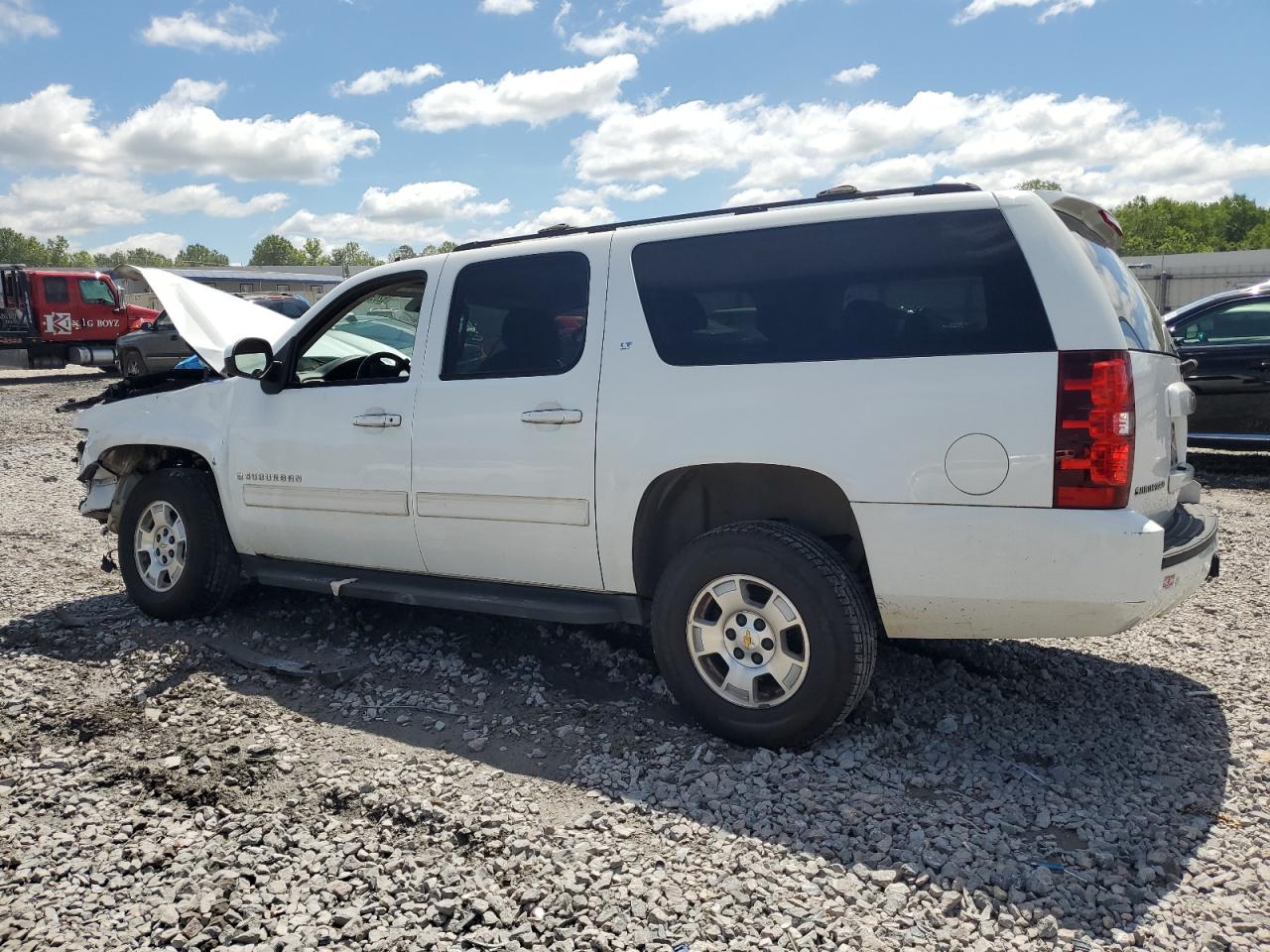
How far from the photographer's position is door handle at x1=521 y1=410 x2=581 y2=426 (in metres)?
4.04

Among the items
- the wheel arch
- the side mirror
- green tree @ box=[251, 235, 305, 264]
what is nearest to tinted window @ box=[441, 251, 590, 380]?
the wheel arch

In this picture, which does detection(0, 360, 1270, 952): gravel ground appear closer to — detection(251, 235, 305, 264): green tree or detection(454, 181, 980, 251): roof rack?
detection(454, 181, 980, 251): roof rack

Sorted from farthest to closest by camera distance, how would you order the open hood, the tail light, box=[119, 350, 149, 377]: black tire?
box=[119, 350, 149, 377]: black tire
the open hood
the tail light

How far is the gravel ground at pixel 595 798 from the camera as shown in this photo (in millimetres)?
2734

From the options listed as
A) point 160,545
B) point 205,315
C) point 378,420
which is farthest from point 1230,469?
point 160,545

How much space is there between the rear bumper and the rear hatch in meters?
0.15

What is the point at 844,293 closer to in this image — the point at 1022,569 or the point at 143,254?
the point at 1022,569

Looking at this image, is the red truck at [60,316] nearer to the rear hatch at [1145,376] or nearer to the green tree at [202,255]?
the rear hatch at [1145,376]

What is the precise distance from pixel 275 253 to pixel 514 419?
157m

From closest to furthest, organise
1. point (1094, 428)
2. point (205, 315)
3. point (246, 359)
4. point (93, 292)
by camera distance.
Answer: point (1094, 428)
point (246, 359)
point (205, 315)
point (93, 292)

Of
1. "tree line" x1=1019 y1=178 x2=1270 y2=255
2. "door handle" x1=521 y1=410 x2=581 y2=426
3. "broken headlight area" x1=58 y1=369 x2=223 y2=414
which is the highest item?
"tree line" x1=1019 y1=178 x2=1270 y2=255

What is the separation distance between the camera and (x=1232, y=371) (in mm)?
9125

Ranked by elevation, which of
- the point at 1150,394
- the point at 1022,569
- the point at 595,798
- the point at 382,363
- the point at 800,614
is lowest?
the point at 595,798

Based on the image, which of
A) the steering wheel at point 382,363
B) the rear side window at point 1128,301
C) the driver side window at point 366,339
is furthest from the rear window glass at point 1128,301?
the steering wheel at point 382,363
